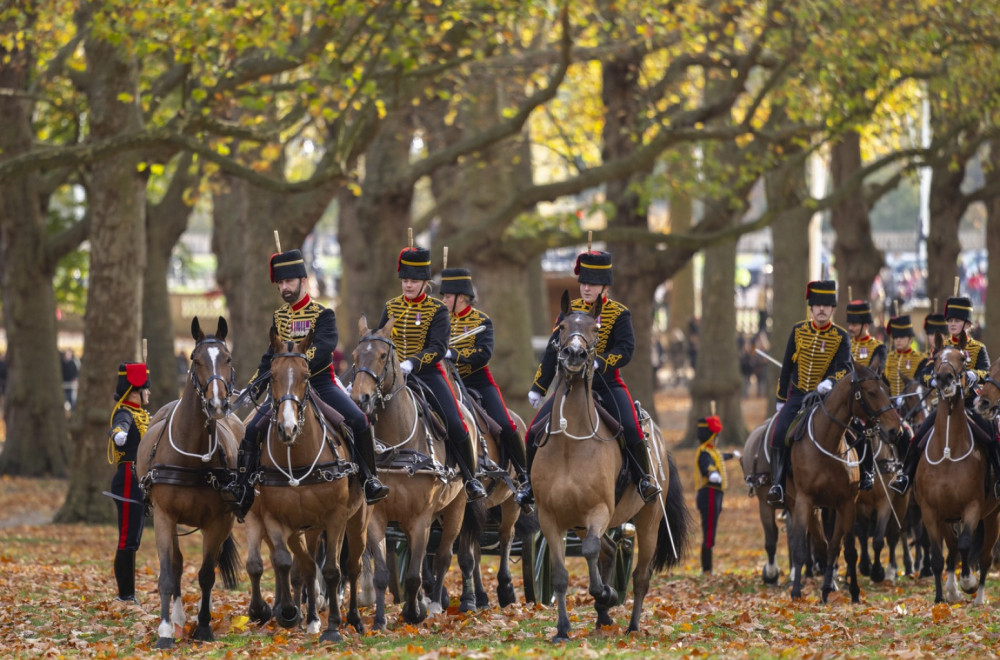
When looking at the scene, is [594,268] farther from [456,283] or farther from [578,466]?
[456,283]

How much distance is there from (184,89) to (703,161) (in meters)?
10.8

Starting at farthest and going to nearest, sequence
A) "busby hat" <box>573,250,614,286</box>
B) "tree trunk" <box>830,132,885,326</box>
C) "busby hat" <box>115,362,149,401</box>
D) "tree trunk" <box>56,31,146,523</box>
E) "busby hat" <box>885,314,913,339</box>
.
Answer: "tree trunk" <box>830,132,885,326</box>
"tree trunk" <box>56,31,146,523</box>
"busby hat" <box>885,314,913,339</box>
"busby hat" <box>115,362,149,401</box>
"busby hat" <box>573,250,614,286</box>

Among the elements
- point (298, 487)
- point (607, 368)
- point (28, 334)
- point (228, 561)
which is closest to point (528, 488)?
point (607, 368)

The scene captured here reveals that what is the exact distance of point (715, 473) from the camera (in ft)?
61.6

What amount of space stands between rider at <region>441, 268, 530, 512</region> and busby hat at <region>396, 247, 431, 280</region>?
0.88 meters

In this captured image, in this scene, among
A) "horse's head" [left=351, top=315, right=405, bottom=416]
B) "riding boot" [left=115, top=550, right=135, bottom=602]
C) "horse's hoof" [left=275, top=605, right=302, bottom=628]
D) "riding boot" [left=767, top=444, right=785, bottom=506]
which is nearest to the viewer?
"horse's hoof" [left=275, top=605, right=302, bottom=628]

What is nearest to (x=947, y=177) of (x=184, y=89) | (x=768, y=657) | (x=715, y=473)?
(x=715, y=473)

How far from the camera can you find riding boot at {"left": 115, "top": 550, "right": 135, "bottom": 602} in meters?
14.4

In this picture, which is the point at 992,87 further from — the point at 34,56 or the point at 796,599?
the point at 34,56

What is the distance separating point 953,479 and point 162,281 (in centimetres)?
1637

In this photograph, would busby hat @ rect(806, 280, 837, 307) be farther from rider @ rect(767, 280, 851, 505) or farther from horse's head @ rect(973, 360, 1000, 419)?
horse's head @ rect(973, 360, 1000, 419)

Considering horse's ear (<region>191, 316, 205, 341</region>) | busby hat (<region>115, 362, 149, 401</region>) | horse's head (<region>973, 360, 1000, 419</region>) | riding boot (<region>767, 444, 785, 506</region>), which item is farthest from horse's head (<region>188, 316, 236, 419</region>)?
horse's head (<region>973, 360, 1000, 419</region>)

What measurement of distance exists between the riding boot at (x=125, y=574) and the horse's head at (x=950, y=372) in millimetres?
7652

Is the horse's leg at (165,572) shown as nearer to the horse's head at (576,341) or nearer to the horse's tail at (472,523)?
the horse's tail at (472,523)
